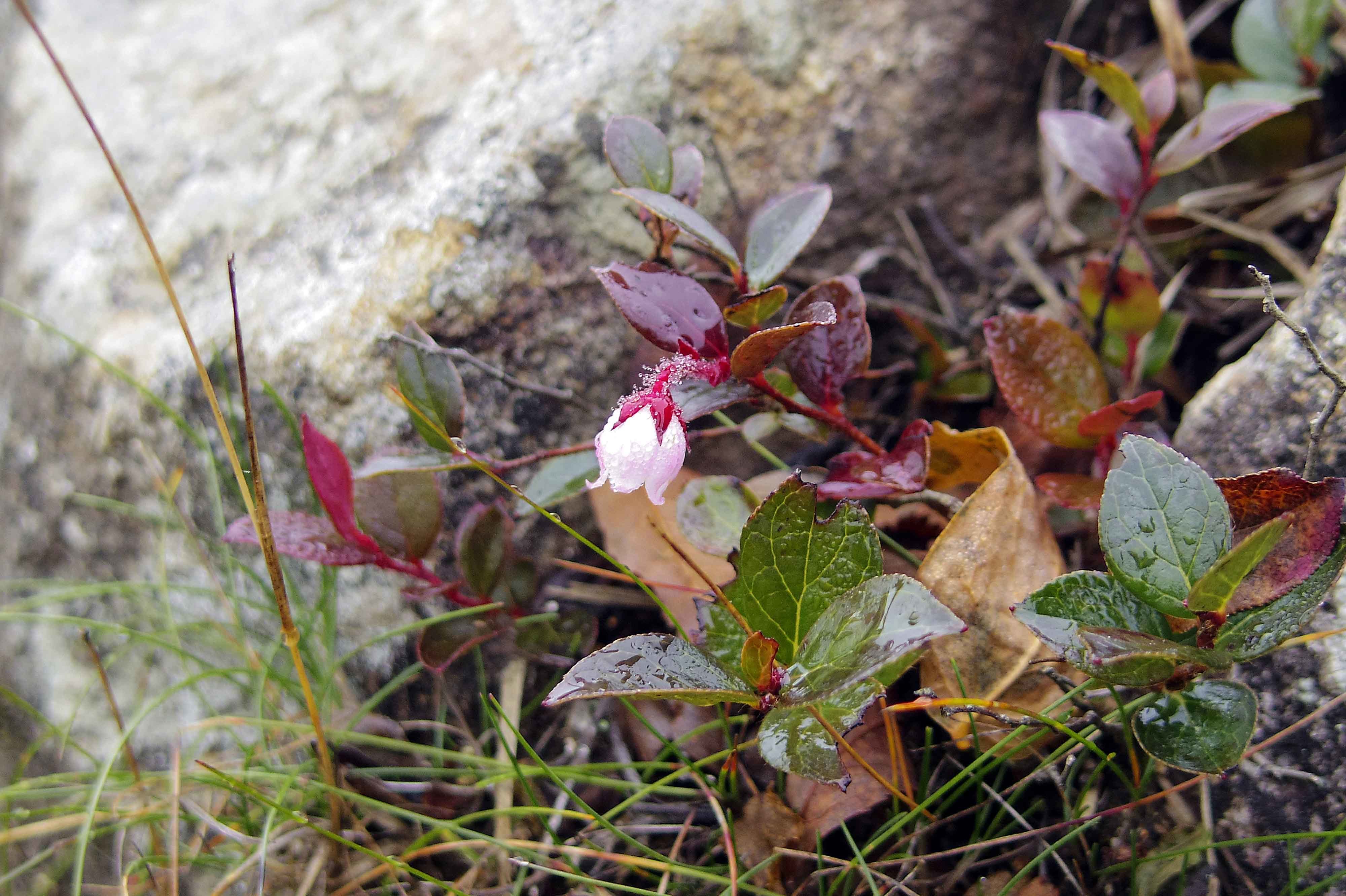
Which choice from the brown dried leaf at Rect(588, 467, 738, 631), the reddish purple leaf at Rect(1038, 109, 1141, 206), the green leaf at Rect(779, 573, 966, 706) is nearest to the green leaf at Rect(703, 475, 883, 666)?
the green leaf at Rect(779, 573, 966, 706)

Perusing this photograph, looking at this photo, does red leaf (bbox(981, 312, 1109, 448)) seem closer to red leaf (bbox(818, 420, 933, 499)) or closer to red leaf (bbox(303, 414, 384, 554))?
red leaf (bbox(818, 420, 933, 499))

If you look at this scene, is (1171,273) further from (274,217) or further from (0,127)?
(0,127)

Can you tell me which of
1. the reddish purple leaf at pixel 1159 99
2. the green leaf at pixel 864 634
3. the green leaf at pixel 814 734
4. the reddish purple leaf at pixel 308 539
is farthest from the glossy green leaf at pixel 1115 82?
the reddish purple leaf at pixel 308 539

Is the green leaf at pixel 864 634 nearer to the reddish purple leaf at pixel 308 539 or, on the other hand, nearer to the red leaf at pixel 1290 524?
the red leaf at pixel 1290 524

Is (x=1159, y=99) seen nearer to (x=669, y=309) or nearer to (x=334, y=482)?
(x=669, y=309)

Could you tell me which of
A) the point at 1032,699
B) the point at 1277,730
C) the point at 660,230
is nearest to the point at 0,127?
the point at 660,230

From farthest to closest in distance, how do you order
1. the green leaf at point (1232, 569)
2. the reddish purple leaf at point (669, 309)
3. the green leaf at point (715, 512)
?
the green leaf at point (715, 512) → the reddish purple leaf at point (669, 309) → the green leaf at point (1232, 569)
